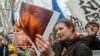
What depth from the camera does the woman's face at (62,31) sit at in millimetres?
4809

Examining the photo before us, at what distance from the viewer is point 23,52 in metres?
5.48

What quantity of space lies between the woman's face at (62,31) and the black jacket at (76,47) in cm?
7

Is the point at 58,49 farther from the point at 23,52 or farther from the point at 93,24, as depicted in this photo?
the point at 93,24

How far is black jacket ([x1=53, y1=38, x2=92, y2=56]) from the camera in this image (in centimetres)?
483

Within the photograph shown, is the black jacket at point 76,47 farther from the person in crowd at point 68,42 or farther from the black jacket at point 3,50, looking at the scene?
the black jacket at point 3,50

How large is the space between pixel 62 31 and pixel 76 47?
0.27 m

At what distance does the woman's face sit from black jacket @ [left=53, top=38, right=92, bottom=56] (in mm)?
75

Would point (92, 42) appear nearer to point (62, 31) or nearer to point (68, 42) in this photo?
point (68, 42)

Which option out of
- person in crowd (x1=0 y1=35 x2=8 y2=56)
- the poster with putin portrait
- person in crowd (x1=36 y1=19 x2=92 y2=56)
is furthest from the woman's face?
person in crowd (x1=0 y1=35 x2=8 y2=56)

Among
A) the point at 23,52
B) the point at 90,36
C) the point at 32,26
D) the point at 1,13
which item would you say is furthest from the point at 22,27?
the point at 1,13

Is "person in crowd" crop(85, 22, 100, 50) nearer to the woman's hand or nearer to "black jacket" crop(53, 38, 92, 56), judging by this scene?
"black jacket" crop(53, 38, 92, 56)

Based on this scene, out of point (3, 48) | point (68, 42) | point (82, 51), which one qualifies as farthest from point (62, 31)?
point (3, 48)

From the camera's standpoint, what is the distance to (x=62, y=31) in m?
4.82

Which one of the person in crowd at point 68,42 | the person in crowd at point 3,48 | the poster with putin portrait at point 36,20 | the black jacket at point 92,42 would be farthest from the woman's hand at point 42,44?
the person in crowd at point 3,48
